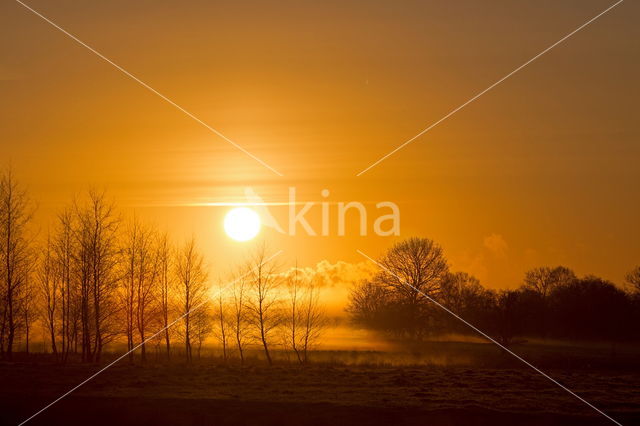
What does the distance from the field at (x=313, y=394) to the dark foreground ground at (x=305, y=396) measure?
6cm

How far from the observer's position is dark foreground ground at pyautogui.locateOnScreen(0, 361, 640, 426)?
35.6 m

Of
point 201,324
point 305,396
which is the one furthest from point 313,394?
point 201,324

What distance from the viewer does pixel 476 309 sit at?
3531 inches

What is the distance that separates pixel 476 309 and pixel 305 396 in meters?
53.6

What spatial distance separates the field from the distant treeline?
25845 mm

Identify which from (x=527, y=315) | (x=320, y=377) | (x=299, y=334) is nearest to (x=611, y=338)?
(x=527, y=315)

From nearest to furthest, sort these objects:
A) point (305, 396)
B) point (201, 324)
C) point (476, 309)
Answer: point (305, 396)
point (201, 324)
point (476, 309)

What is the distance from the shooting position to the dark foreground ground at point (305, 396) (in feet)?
117

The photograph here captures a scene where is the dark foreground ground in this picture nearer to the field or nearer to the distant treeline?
the field

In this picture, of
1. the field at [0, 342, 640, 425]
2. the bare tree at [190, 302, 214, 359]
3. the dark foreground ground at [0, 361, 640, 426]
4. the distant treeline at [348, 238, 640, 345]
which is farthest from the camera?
the distant treeline at [348, 238, 640, 345]

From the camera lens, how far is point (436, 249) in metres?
88.7

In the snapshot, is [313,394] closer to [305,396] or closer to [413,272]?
[305,396]

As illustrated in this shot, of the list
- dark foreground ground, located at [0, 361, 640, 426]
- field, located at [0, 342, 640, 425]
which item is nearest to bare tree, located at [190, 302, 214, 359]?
field, located at [0, 342, 640, 425]

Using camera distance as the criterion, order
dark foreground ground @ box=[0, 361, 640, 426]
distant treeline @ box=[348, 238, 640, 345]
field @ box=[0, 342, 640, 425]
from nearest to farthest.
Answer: dark foreground ground @ box=[0, 361, 640, 426], field @ box=[0, 342, 640, 425], distant treeline @ box=[348, 238, 640, 345]
